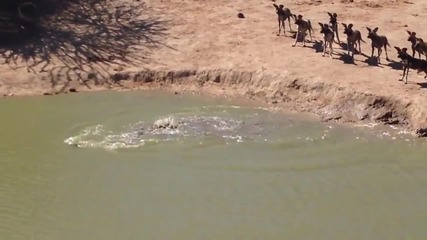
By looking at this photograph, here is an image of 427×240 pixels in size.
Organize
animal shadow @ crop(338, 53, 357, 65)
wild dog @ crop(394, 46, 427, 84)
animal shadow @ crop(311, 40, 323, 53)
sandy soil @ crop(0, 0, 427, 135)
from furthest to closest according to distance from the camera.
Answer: animal shadow @ crop(311, 40, 323, 53)
animal shadow @ crop(338, 53, 357, 65)
sandy soil @ crop(0, 0, 427, 135)
wild dog @ crop(394, 46, 427, 84)

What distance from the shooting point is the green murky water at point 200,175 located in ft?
31.3

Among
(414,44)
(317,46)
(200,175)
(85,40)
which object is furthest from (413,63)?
(85,40)

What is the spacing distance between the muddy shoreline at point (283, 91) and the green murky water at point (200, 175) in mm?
545

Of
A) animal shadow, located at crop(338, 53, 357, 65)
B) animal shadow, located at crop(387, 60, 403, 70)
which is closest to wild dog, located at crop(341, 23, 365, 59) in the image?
animal shadow, located at crop(338, 53, 357, 65)

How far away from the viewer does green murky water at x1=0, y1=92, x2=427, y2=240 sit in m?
9.55

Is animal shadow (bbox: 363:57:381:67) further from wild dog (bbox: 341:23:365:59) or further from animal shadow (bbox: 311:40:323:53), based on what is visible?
animal shadow (bbox: 311:40:323:53)

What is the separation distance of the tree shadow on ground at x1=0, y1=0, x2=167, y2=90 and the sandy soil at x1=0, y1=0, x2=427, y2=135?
27cm

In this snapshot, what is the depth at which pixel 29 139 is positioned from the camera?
1264cm

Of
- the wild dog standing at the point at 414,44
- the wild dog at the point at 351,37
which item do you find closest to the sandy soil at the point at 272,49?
the wild dog at the point at 351,37

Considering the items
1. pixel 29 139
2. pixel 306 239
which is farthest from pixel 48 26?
pixel 306 239

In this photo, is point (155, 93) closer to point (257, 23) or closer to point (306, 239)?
point (257, 23)

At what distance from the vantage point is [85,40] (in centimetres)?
1697

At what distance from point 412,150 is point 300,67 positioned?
3757mm

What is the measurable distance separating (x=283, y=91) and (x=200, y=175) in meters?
4.17
